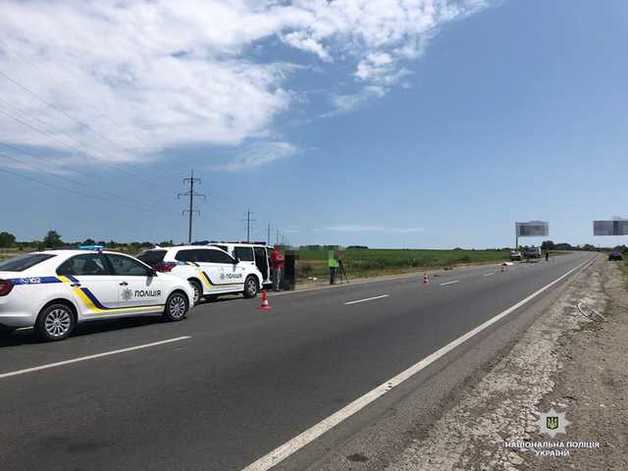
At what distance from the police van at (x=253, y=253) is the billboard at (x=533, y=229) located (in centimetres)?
9538

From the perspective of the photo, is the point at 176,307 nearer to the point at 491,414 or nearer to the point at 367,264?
the point at 491,414

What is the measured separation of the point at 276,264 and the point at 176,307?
9756 mm

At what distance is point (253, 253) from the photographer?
2061 cm

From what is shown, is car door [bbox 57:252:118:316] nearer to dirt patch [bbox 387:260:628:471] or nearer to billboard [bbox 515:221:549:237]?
dirt patch [bbox 387:260:628:471]

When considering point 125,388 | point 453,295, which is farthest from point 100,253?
point 453,295

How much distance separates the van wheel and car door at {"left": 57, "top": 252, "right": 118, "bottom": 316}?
5.17ft

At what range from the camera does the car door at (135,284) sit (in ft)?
36.2

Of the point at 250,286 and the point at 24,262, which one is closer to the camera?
the point at 24,262

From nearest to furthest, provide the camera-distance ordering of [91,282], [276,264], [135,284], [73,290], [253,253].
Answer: [73,290], [91,282], [135,284], [253,253], [276,264]

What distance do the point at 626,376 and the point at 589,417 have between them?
234 cm

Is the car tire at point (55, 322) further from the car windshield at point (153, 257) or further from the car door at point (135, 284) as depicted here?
the car windshield at point (153, 257)

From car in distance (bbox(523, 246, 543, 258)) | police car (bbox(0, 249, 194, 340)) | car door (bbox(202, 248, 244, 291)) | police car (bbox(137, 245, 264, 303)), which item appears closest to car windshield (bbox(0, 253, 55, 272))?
police car (bbox(0, 249, 194, 340))

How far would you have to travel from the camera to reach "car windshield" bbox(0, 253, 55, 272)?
9.60 m

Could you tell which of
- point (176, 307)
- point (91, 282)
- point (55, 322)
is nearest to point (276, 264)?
point (176, 307)
